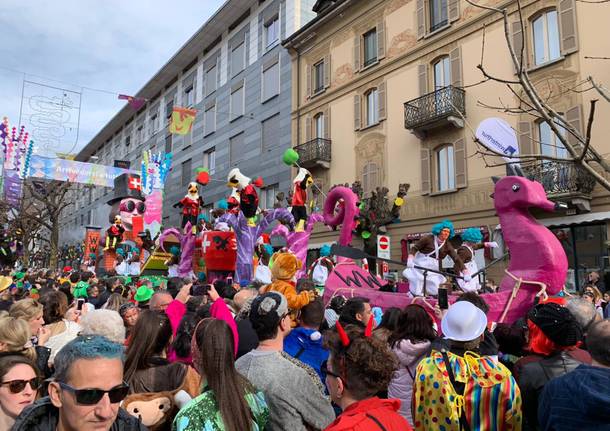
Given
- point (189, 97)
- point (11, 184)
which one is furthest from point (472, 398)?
point (189, 97)

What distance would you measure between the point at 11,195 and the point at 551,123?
29.1 metres

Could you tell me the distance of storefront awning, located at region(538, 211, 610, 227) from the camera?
12.5m

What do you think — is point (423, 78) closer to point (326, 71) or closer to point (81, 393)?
point (326, 71)

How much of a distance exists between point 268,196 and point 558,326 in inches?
848

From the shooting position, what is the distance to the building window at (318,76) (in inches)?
859

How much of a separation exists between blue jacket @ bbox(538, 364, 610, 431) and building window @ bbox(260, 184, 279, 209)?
70.0 feet

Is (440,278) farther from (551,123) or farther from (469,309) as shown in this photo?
(469,309)

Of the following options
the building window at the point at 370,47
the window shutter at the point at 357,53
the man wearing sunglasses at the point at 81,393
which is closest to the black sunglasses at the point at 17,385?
the man wearing sunglasses at the point at 81,393

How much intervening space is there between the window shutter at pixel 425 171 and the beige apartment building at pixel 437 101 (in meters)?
0.03

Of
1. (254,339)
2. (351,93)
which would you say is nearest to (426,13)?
(351,93)

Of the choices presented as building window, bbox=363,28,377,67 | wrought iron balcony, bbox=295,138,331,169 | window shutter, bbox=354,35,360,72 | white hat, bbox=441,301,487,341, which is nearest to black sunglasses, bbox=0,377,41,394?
white hat, bbox=441,301,487,341

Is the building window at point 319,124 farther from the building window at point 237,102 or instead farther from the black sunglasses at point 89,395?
the black sunglasses at point 89,395

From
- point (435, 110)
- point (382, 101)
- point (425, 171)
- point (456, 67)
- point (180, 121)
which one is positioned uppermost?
point (456, 67)

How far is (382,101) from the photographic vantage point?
730 inches
